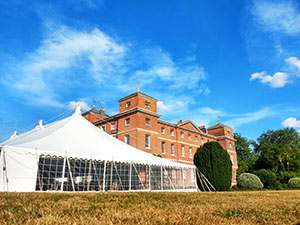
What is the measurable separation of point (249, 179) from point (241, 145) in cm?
3313

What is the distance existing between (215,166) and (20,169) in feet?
35.3

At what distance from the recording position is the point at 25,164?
7.52 m

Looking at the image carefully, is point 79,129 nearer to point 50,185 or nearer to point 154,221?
point 50,185

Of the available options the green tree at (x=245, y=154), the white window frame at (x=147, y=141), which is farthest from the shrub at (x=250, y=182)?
the green tree at (x=245, y=154)

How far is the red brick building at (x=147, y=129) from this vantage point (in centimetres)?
2258

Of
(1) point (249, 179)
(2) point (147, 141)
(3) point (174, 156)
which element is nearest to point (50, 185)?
(2) point (147, 141)

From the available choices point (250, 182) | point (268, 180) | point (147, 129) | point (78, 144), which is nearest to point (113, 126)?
point (147, 129)

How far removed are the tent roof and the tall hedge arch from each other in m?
3.04

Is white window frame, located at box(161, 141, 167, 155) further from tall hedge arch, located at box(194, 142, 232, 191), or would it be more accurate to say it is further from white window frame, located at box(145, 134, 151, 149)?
tall hedge arch, located at box(194, 142, 232, 191)

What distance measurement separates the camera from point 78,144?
9.26 m

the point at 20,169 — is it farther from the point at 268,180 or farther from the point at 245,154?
the point at 245,154

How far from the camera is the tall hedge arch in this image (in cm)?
1318

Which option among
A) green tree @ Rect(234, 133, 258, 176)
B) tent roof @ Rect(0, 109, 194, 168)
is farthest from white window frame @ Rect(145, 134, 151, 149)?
green tree @ Rect(234, 133, 258, 176)

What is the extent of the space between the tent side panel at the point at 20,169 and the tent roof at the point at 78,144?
278 mm
